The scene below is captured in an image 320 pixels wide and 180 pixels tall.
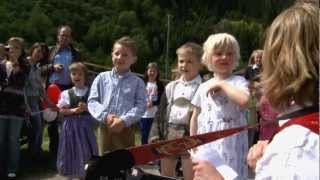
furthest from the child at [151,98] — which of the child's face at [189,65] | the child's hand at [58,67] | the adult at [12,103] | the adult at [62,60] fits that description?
the child's face at [189,65]

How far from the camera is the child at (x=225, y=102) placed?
4023mm

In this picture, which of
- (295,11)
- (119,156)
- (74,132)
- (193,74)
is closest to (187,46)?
(193,74)

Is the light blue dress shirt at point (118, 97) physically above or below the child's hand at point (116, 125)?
above

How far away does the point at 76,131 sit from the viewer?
6.66 meters

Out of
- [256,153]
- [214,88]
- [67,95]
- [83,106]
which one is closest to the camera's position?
[256,153]

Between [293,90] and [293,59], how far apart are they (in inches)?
3.1

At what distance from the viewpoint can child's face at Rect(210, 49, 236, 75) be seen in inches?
162

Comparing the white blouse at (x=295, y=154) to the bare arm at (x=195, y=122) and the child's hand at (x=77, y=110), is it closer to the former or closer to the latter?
the bare arm at (x=195, y=122)

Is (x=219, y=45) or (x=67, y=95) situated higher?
(x=219, y=45)

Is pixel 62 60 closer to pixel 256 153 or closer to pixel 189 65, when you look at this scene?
pixel 189 65

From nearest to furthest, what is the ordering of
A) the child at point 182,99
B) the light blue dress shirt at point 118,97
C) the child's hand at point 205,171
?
the child's hand at point 205,171 → the child at point 182,99 → the light blue dress shirt at point 118,97

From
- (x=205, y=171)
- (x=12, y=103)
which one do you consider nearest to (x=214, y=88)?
(x=205, y=171)

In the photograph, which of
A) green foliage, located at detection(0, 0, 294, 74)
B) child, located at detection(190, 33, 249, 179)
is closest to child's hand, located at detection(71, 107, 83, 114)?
child, located at detection(190, 33, 249, 179)

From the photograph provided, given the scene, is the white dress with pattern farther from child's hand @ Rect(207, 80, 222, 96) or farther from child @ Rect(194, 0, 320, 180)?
child @ Rect(194, 0, 320, 180)
